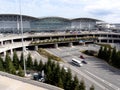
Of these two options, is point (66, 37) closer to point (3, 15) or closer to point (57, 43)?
point (57, 43)

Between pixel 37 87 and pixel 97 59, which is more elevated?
pixel 37 87

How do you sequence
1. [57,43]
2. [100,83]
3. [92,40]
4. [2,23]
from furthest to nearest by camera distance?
[2,23] → [92,40] → [57,43] → [100,83]

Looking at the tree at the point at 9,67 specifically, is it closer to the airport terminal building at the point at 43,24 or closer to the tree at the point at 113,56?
the tree at the point at 113,56

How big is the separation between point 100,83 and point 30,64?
52.1 ft

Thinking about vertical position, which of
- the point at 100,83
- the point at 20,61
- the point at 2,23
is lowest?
the point at 100,83

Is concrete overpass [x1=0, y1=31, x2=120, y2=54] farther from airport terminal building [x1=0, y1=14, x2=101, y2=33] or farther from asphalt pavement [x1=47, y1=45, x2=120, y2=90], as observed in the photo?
asphalt pavement [x1=47, y1=45, x2=120, y2=90]

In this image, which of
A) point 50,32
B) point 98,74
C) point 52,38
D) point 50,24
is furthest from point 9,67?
point 50,24

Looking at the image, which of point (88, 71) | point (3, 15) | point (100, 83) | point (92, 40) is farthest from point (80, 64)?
point (3, 15)

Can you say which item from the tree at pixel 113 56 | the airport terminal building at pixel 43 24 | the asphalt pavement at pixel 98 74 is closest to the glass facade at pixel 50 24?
the airport terminal building at pixel 43 24

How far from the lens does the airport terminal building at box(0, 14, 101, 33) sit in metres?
97.0

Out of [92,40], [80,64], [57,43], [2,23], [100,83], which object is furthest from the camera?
[2,23]

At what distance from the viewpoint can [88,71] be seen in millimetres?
48031

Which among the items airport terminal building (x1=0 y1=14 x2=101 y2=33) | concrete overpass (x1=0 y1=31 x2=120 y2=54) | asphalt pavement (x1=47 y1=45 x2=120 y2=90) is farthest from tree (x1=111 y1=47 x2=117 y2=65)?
airport terminal building (x1=0 y1=14 x2=101 y2=33)

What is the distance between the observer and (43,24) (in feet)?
344
